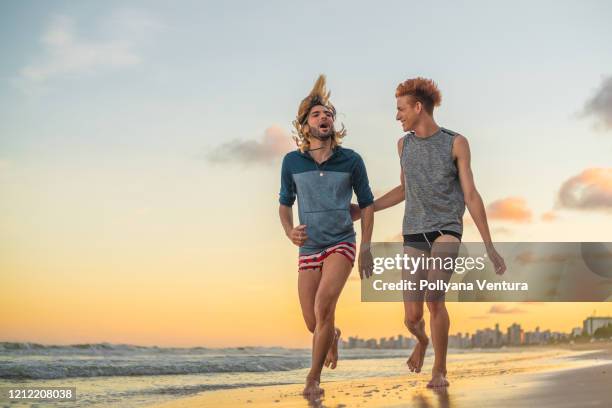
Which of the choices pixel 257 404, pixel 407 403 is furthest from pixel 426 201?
pixel 257 404

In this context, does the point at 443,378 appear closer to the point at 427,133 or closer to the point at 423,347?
the point at 423,347

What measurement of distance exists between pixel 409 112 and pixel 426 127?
185 mm

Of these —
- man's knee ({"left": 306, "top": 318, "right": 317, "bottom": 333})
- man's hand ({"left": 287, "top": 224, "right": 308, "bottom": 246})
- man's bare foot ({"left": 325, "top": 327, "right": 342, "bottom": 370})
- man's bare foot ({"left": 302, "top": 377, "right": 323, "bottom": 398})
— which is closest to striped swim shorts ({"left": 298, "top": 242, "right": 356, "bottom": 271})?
man's hand ({"left": 287, "top": 224, "right": 308, "bottom": 246})

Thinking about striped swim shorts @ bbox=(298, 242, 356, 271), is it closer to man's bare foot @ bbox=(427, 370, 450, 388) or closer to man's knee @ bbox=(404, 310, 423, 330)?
man's knee @ bbox=(404, 310, 423, 330)

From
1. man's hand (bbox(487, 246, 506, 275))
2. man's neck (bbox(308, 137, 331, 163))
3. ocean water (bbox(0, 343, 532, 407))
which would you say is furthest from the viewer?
ocean water (bbox(0, 343, 532, 407))

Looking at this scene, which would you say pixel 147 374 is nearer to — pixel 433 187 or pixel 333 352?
pixel 333 352

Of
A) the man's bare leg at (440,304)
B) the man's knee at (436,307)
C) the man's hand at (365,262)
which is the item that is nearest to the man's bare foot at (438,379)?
the man's bare leg at (440,304)

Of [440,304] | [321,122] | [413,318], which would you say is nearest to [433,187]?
[440,304]

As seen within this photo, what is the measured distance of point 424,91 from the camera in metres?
6.24

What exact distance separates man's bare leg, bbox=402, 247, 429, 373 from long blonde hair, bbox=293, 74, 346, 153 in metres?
1.08

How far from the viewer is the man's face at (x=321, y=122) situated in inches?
243

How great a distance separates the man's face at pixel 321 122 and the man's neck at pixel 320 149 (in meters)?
0.04

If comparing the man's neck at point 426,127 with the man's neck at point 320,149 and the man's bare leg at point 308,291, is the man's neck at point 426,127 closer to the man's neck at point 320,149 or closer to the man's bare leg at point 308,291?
the man's neck at point 320,149

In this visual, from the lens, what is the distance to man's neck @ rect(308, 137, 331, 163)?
617cm
